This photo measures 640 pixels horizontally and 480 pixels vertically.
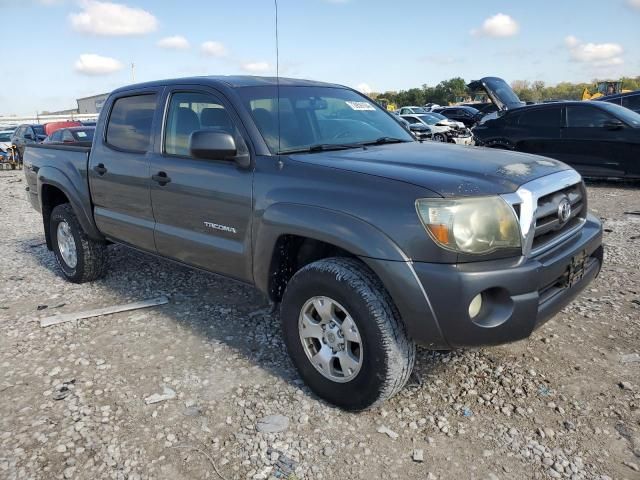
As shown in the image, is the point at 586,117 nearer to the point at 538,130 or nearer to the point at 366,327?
the point at 538,130

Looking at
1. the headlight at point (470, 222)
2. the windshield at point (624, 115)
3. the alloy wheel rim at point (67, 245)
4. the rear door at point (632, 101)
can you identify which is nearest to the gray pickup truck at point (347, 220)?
the headlight at point (470, 222)

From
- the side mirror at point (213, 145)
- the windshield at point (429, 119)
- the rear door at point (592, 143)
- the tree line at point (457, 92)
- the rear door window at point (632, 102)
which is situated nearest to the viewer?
the side mirror at point (213, 145)

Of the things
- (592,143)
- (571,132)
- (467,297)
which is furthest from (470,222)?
(571,132)

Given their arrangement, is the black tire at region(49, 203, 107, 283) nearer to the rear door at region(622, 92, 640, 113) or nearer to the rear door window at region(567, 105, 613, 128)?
the rear door window at region(567, 105, 613, 128)

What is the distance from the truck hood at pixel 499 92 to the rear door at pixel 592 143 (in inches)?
43.9

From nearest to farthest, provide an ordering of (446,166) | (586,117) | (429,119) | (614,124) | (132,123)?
(446,166), (132,123), (614,124), (586,117), (429,119)

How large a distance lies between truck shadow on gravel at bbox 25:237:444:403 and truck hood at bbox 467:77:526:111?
298 inches

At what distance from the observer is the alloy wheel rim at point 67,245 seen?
4992 mm

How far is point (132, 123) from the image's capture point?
4.14 meters

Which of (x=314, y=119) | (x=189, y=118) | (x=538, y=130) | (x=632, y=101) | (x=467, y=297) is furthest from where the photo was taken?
(x=632, y=101)

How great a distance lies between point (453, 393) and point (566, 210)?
1.20 m

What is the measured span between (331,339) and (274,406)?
52 cm

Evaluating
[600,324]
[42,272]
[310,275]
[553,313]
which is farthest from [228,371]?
[42,272]

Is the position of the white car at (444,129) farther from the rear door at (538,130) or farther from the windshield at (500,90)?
the rear door at (538,130)
